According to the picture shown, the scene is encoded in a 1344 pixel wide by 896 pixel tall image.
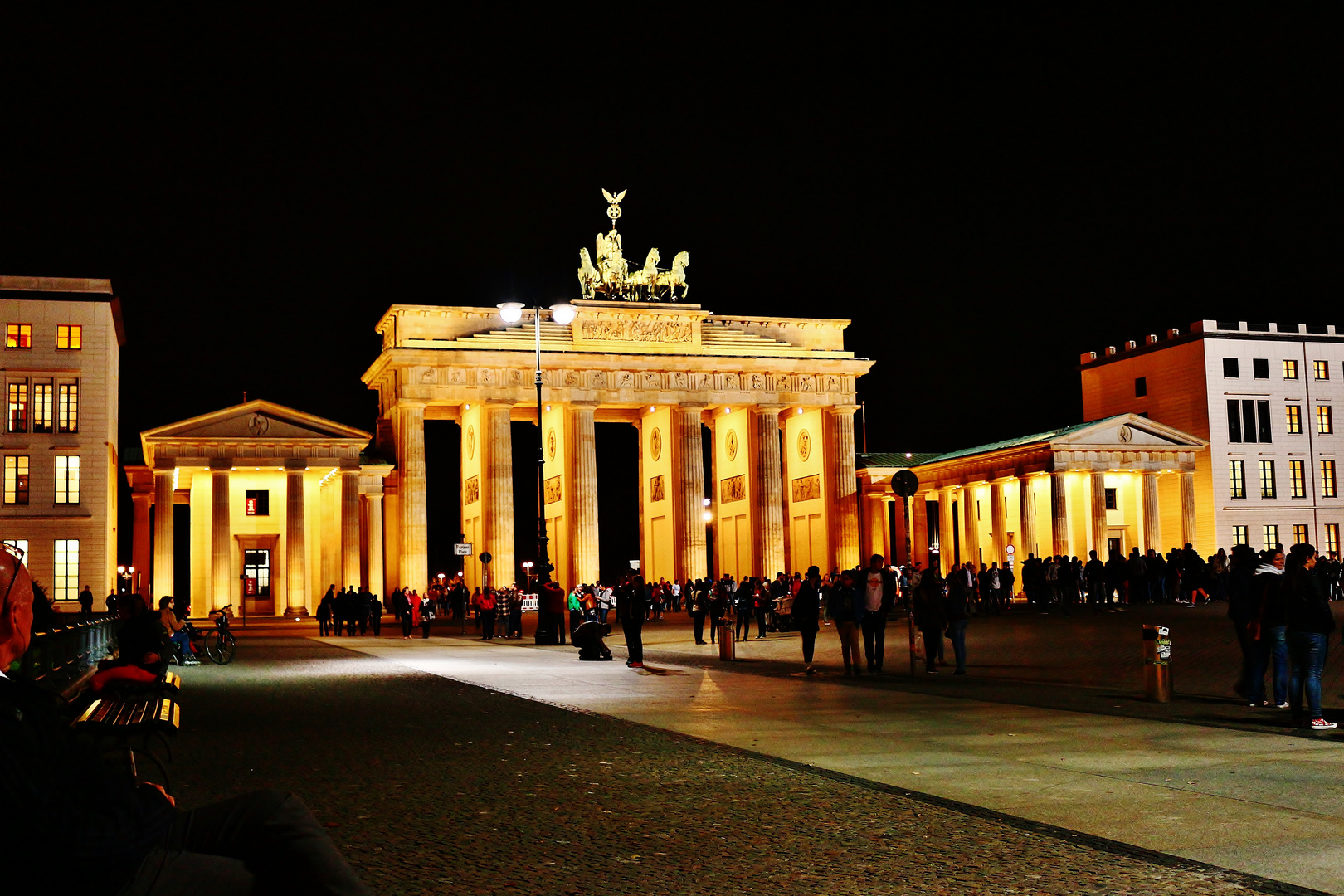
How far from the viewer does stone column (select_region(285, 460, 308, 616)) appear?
61.7 m

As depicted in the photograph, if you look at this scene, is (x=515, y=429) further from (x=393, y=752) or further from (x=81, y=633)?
(x=393, y=752)

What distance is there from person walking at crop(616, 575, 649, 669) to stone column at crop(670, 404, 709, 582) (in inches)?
1670

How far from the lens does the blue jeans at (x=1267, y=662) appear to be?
15445mm

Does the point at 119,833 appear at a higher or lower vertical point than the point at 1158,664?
higher

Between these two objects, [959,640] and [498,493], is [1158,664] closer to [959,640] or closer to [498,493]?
[959,640]

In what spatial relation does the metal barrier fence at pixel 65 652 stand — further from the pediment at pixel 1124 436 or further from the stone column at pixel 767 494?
the pediment at pixel 1124 436

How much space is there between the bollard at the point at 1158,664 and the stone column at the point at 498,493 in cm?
5347

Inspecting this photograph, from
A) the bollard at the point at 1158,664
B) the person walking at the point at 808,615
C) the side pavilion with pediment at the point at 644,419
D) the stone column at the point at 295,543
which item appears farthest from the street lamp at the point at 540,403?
the side pavilion with pediment at the point at 644,419

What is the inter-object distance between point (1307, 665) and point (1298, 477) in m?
68.1

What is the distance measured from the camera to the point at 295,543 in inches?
2446

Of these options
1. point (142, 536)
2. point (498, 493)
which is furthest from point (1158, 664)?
point (142, 536)

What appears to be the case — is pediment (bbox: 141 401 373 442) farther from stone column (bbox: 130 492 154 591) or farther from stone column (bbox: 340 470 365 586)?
stone column (bbox: 130 492 154 591)

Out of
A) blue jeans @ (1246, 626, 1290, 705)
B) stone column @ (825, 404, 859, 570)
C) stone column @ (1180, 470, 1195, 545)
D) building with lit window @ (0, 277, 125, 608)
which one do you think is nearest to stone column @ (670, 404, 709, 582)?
stone column @ (825, 404, 859, 570)

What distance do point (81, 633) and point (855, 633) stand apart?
1280 cm
